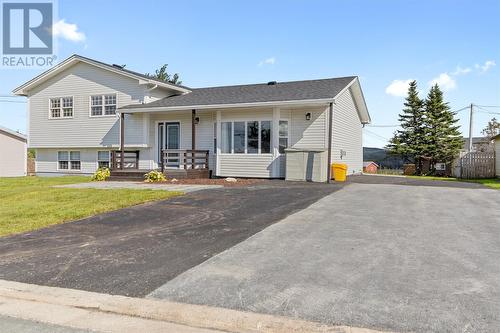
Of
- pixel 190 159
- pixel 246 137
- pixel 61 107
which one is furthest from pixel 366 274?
pixel 61 107

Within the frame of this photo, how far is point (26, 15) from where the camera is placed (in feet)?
58.0

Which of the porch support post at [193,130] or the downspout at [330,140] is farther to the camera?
the porch support post at [193,130]

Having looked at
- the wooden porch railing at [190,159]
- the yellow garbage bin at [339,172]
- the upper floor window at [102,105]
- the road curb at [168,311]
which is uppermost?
the upper floor window at [102,105]

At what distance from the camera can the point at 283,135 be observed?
16.4 metres

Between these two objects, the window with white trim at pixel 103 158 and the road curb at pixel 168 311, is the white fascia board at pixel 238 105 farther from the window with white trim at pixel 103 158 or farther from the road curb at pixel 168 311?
the road curb at pixel 168 311

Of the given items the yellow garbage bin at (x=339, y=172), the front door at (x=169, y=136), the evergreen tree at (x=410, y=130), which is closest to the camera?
the yellow garbage bin at (x=339, y=172)

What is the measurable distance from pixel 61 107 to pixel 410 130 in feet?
93.0

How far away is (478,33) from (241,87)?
1147 centimetres

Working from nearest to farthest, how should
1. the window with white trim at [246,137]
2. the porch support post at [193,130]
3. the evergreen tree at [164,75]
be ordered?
the window with white trim at [246,137] → the porch support post at [193,130] → the evergreen tree at [164,75]

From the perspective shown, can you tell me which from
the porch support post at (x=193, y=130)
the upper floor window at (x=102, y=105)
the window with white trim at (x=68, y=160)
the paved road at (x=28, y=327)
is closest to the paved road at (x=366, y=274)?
the paved road at (x=28, y=327)

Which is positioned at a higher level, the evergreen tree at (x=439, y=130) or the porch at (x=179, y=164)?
the evergreen tree at (x=439, y=130)

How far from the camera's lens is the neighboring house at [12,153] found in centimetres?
2880

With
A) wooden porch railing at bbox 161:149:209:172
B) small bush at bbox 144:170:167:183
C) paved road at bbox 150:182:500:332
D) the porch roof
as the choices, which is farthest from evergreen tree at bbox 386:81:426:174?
paved road at bbox 150:182:500:332

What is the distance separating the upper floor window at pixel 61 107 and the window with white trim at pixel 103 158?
306 cm
